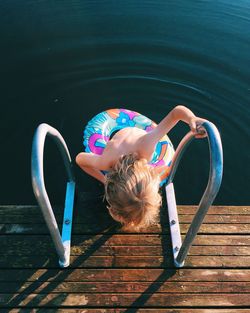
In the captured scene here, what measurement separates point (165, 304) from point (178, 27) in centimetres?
596

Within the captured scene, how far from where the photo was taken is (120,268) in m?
2.74

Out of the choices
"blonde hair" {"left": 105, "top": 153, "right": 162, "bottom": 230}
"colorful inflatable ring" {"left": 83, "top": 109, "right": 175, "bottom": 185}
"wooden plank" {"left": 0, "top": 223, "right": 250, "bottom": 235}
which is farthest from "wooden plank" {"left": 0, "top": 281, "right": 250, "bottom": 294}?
"colorful inflatable ring" {"left": 83, "top": 109, "right": 175, "bottom": 185}

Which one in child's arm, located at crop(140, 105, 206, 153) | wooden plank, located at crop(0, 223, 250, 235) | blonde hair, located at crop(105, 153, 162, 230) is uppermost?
child's arm, located at crop(140, 105, 206, 153)

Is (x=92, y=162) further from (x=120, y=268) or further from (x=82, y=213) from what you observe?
(x=120, y=268)

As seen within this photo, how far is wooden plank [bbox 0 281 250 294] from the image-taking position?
2.62 metres

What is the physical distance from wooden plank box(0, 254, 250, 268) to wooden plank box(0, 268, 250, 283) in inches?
1.7

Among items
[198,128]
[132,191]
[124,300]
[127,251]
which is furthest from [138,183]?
[124,300]

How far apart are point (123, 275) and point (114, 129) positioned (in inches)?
85.9

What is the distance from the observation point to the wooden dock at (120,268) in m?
2.56

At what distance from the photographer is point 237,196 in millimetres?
4328

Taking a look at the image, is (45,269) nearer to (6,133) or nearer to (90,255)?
(90,255)

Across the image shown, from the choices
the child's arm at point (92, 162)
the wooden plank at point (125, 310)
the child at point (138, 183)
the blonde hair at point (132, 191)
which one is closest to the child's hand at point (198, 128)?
the child at point (138, 183)

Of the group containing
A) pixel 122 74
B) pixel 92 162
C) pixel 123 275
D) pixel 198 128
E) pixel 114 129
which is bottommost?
pixel 123 275

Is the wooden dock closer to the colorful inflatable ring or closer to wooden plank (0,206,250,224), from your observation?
wooden plank (0,206,250,224)
